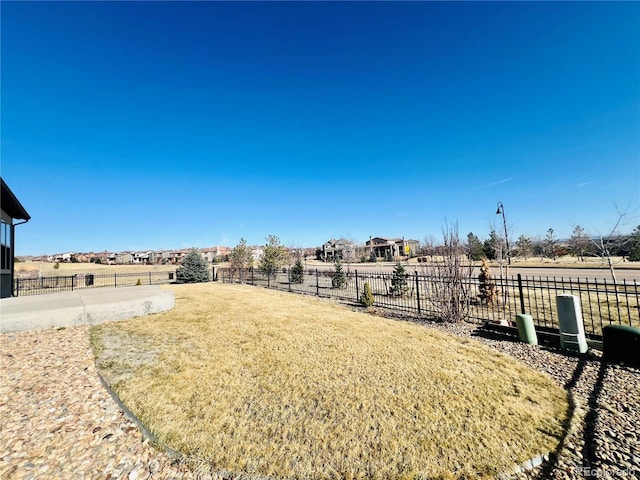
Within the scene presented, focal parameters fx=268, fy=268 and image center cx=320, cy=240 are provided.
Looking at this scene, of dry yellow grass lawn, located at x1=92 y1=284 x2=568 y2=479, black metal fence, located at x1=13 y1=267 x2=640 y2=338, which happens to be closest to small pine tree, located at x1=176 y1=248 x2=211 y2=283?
black metal fence, located at x1=13 y1=267 x2=640 y2=338

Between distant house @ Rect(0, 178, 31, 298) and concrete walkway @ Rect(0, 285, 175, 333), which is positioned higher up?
distant house @ Rect(0, 178, 31, 298)

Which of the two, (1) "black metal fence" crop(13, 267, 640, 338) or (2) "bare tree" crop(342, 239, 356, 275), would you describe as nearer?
(1) "black metal fence" crop(13, 267, 640, 338)

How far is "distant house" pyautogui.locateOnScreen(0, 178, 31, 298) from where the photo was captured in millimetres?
11742

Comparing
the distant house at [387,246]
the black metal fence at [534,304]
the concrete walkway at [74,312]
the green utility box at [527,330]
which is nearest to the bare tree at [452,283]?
the black metal fence at [534,304]

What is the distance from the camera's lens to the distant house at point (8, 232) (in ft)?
38.5

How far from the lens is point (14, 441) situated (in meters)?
2.80

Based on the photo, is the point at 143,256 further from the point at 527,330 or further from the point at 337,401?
the point at 527,330

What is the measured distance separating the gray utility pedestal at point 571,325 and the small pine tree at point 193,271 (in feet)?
78.1

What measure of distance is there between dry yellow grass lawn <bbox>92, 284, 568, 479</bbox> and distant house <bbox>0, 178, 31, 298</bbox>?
10.5 metres

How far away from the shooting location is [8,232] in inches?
502

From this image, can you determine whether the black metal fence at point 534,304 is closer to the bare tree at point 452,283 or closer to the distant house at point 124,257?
the bare tree at point 452,283

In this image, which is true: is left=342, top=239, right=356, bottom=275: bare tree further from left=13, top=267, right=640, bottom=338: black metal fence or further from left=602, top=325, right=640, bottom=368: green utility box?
left=602, top=325, right=640, bottom=368: green utility box

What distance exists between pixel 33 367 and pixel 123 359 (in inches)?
50.4

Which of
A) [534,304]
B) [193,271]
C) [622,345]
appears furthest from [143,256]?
[622,345]
